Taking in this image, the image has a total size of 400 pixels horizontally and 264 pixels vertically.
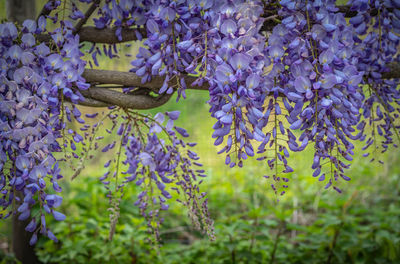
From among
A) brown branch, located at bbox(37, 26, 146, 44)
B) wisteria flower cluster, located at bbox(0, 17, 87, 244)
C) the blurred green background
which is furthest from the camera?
the blurred green background

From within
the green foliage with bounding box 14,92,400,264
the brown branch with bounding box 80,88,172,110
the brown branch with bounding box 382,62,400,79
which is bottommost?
the green foliage with bounding box 14,92,400,264

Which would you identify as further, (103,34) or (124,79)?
(103,34)

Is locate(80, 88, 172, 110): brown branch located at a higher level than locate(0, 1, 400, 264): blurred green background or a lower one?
higher

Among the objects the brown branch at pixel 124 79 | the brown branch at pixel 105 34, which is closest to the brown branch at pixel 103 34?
the brown branch at pixel 105 34

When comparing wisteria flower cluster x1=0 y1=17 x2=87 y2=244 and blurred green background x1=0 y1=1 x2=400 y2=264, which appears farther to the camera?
blurred green background x1=0 y1=1 x2=400 y2=264

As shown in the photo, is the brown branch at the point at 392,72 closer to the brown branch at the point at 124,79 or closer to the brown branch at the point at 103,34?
the brown branch at the point at 124,79

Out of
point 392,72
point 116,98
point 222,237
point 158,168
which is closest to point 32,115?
point 116,98

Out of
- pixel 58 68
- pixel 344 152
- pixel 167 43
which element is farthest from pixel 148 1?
pixel 344 152

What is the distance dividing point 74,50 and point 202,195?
512 millimetres

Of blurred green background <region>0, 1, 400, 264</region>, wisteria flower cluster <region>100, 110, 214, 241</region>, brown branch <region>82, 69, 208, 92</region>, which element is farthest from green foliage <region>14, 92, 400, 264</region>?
brown branch <region>82, 69, 208, 92</region>

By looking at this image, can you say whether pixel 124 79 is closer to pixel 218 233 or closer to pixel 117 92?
pixel 117 92

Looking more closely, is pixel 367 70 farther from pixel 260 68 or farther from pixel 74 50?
pixel 74 50

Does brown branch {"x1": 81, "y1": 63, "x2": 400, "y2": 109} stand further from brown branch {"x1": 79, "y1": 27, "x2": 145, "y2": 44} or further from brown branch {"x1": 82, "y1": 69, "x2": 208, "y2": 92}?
brown branch {"x1": 79, "y1": 27, "x2": 145, "y2": 44}

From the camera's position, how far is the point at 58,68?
2.97 feet
